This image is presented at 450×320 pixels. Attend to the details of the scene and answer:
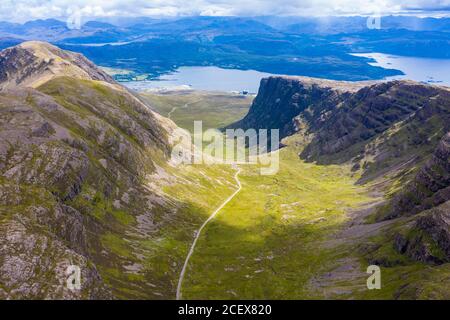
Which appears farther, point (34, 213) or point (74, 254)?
point (34, 213)

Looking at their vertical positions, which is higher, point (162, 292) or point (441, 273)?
point (441, 273)

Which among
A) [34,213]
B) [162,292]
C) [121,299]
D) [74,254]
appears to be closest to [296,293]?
[162,292]

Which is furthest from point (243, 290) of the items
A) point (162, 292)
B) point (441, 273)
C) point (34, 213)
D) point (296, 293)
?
point (34, 213)

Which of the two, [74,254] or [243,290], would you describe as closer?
[74,254]
